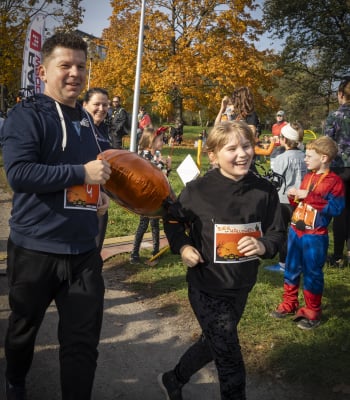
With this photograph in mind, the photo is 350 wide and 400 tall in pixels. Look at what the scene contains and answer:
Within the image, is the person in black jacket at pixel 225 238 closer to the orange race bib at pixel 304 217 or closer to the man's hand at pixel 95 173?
the man's hand at pixel 95 173

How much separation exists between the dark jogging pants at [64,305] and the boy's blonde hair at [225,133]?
0.99 metres

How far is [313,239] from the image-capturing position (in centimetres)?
376

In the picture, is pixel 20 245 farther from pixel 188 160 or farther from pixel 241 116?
pixel 241 116

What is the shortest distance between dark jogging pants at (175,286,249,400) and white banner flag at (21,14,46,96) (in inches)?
184

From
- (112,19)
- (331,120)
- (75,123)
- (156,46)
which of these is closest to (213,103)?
(156,46)

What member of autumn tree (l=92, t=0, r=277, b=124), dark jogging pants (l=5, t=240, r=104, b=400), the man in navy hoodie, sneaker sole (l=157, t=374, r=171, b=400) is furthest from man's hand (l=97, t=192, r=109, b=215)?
autumn tree (l=92, t=0, r=277, b=124)

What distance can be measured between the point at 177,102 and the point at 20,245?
81.5ft

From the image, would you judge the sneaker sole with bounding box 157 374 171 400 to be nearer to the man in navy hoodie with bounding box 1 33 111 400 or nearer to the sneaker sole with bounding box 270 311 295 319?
the man in navy hoodie with bounding box 1 33 111 400

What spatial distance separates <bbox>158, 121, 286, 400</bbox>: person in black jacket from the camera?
2262mm

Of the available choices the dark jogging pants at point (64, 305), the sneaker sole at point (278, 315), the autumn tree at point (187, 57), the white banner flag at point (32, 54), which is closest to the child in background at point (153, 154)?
the white banner flag at point (32, 54)

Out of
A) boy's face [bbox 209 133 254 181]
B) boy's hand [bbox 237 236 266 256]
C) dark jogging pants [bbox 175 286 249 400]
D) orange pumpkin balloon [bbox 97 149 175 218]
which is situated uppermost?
boy's face [bbox 209 133 254 181]

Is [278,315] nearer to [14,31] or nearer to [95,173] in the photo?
[95,173]

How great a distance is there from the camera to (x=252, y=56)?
23.7m

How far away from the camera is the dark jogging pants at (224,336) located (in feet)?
7.30
